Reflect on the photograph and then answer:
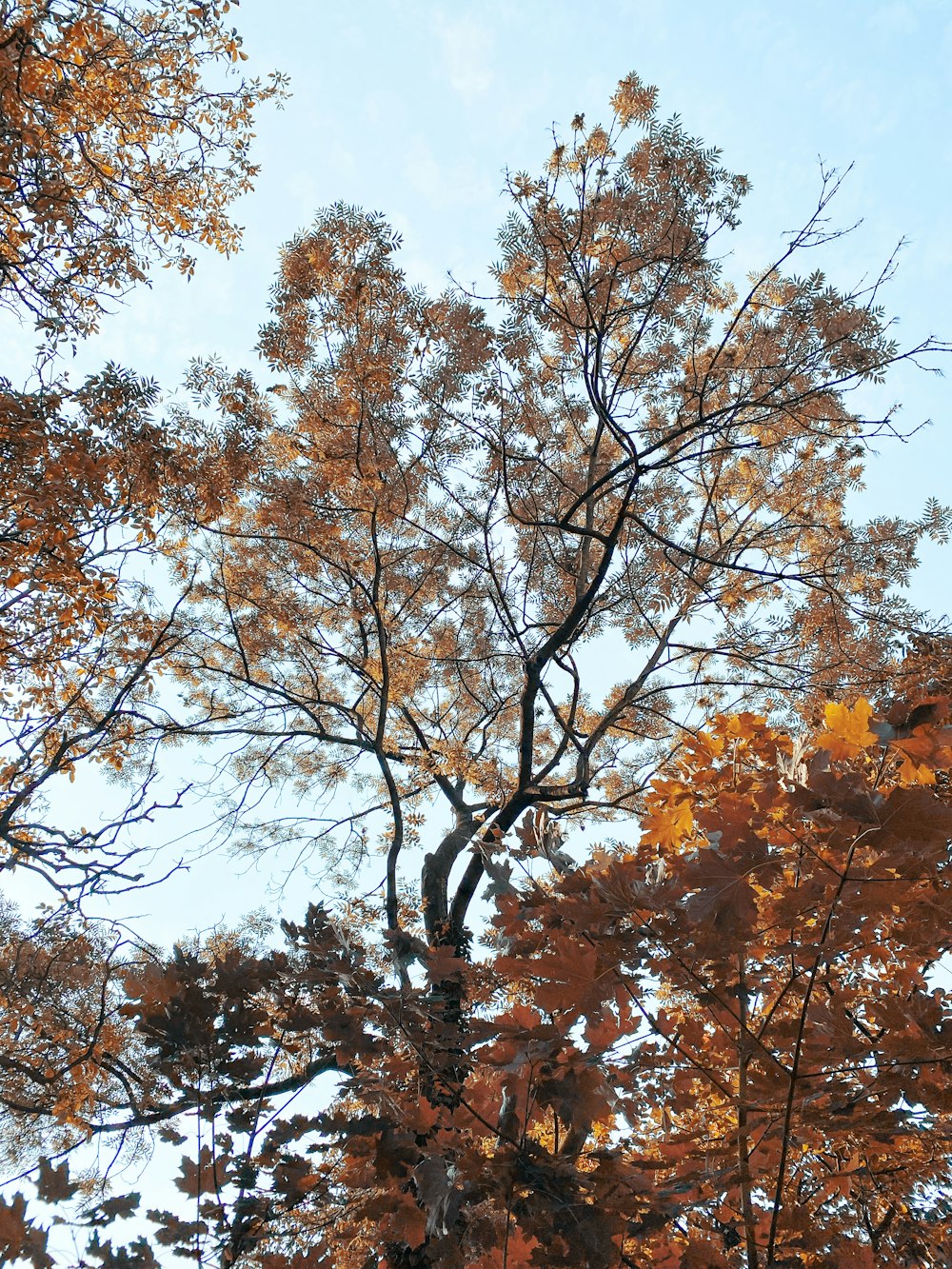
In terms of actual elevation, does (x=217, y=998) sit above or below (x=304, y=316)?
below

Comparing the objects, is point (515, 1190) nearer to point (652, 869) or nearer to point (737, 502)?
point (652, 869)

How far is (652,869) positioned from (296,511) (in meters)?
4.84

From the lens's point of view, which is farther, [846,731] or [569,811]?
[569,811]

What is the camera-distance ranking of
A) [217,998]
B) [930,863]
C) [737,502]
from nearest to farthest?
1. [930,863]
2. [217,998]
3. [737,502]

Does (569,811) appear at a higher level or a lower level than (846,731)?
higher

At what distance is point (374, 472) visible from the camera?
5.93m

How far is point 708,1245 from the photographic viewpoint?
4.80 feet

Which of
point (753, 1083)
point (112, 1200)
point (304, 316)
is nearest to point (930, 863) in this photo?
point (753, 1083)

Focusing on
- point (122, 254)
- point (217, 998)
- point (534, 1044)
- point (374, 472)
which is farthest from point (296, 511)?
point (534, 1044)

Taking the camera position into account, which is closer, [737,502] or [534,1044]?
[534,1044]

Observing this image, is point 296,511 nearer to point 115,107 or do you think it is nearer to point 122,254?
point 122,254

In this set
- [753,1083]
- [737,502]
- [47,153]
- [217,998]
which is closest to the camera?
[753,1083]

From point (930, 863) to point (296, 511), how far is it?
210 inches

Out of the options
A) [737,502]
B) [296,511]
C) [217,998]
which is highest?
[737,502]
